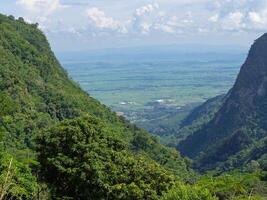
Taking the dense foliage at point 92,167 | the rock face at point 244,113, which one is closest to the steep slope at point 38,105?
the dense foliage at point 92,167

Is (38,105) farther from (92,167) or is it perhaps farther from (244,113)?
(244,113)

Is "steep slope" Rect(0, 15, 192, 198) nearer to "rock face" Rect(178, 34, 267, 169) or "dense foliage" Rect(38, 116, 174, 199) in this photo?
"dense foliage" Rect(38, 116, 174, 199)

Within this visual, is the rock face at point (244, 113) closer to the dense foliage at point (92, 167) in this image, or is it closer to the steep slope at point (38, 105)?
the steep slope at point (38, 105)

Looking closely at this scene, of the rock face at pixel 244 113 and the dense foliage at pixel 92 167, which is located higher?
the dense foliage at pixel 92 167

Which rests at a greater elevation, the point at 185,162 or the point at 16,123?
the point at 16,123

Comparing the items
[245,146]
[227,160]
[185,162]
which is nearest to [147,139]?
[185,162]

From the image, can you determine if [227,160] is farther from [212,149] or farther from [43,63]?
[43,63]

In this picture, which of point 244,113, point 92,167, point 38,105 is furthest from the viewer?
point 244,113

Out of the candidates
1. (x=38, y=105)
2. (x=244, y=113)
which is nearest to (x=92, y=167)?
(x=38, y=105)
